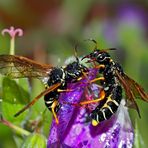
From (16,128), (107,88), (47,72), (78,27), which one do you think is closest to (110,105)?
(107,88)

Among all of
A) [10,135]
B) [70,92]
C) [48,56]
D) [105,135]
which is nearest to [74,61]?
[70,92]

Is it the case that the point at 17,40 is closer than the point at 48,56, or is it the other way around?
the point at 48,56

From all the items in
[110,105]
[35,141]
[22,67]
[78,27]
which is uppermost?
[78,27]

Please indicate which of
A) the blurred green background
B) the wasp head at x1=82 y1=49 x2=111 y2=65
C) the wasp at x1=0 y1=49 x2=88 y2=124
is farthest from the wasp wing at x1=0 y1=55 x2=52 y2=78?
the blurred green background

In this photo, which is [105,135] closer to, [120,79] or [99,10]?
[120,79]

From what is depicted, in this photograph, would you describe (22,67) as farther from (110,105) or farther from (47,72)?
(110,105)

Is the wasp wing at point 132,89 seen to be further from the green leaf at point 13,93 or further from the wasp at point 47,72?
the green leaf at point 13,93
